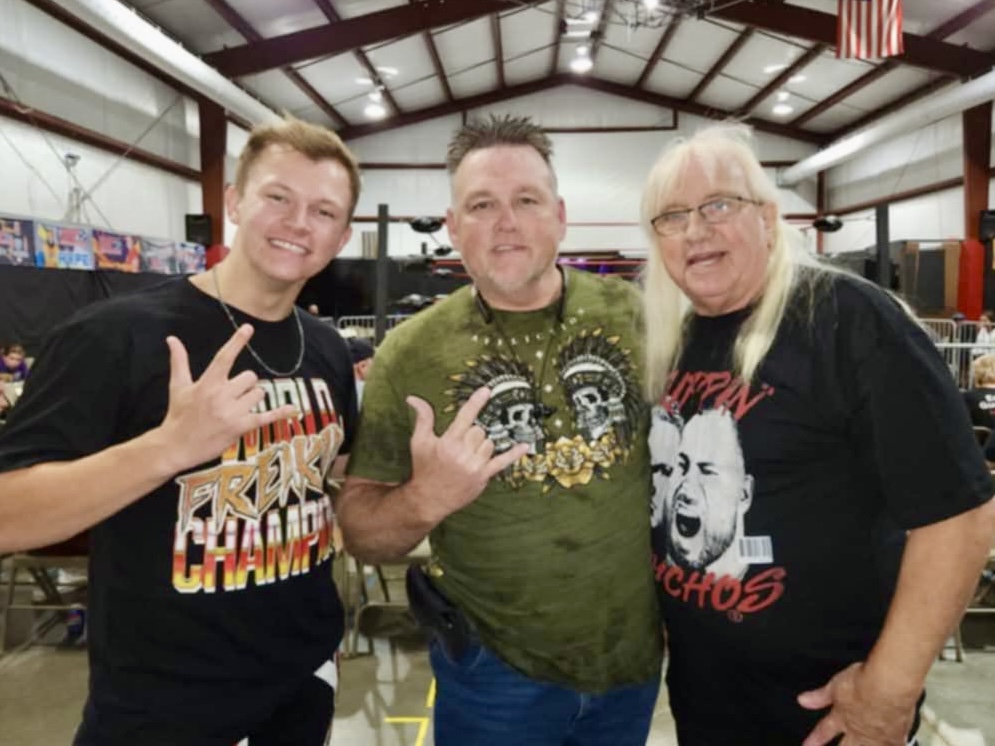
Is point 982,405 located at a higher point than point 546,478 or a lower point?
lower

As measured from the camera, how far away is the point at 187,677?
4.75ft

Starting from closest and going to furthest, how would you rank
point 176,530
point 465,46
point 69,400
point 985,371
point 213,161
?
point 69,400
point 176,530
point 985,371
point 213,161
point 465,46

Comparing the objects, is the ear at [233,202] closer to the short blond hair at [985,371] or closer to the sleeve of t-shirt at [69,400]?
the sleeve of t-shirt at [69,400]

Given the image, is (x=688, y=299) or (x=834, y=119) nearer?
(x=688, y=299)

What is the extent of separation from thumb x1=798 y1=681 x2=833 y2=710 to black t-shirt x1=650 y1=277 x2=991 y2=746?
0.04 metres

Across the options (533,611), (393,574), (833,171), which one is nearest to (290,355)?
(533,611)

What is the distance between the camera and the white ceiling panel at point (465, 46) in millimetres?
12766

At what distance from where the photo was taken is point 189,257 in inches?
437

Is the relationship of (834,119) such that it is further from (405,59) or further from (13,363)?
(13,363)

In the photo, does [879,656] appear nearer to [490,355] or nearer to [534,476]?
[534,476]

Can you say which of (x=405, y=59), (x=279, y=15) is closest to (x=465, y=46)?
(x=405, y=59)

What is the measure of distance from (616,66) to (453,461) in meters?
16.7

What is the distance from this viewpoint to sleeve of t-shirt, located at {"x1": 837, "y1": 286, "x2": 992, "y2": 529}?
123cm

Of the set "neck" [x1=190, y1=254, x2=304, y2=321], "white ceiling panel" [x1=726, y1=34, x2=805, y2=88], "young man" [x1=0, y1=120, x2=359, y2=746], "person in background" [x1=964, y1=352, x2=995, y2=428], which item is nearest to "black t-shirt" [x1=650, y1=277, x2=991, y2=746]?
"young man" [x1=0, y1=120, x2=359, y2=746]
